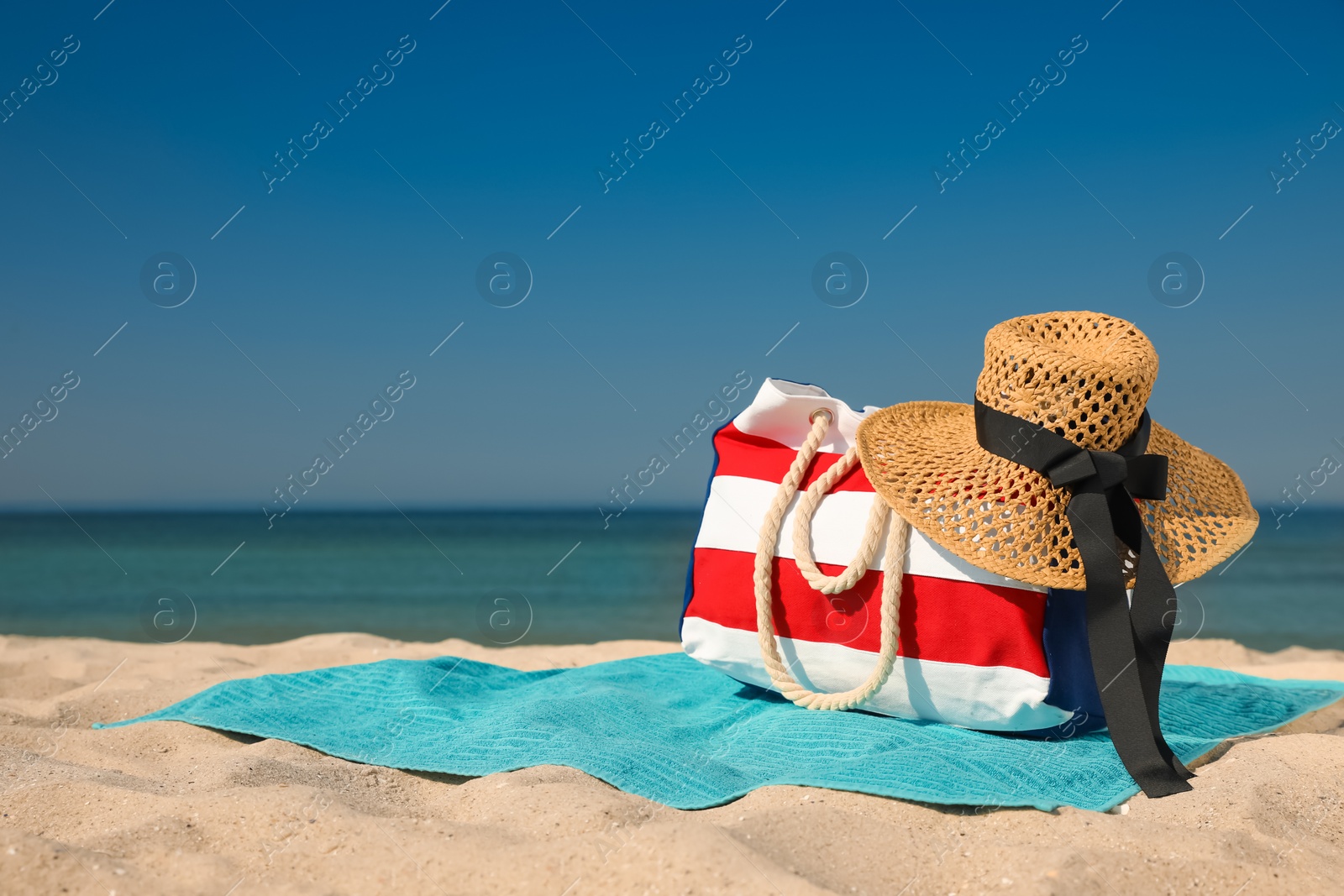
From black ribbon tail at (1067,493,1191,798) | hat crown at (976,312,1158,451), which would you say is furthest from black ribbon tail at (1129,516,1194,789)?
hat crown at (976,312,1158,451)

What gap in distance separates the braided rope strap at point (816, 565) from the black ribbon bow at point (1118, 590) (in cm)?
36

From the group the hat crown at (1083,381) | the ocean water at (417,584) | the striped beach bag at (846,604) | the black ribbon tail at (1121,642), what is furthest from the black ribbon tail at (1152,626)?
the ocean water at (417,584)

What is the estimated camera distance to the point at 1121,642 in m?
2.05

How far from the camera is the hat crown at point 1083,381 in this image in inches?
82.1

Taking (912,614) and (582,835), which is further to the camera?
(912,614)

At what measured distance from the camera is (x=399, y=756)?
224 centimetres

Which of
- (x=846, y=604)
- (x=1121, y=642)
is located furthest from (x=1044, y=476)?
(x=846, y=604)

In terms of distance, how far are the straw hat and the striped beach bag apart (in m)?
0.10

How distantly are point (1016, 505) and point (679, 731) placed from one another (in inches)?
A: 41.2

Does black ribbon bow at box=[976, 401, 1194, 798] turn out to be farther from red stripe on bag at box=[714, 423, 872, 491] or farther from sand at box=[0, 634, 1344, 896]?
red stripe on bag at box=[714, 423, 872, 491]

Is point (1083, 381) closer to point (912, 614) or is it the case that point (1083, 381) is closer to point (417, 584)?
point (912, 614)

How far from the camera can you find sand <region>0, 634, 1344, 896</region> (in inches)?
55.9

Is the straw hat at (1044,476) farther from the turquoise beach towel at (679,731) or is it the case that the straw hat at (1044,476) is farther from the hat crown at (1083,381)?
the turquoise beach towel at (679,731)

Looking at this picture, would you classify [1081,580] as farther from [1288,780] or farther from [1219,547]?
[1288,780]
